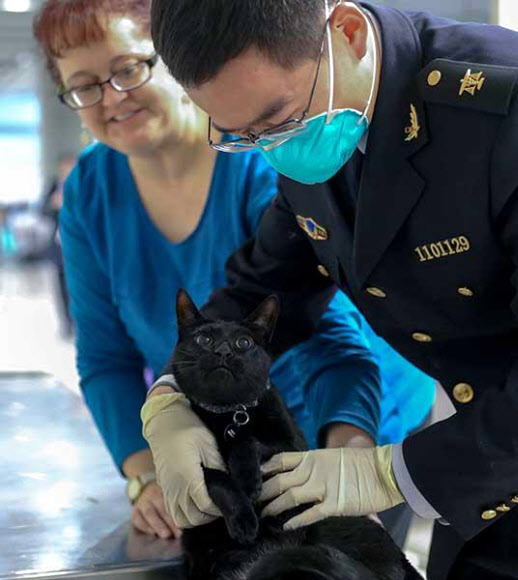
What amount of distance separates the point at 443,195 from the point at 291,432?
1.16 ft

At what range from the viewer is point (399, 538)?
1.54 meters

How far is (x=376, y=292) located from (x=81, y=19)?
678 millimetres

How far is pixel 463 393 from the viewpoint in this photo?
1.13 m

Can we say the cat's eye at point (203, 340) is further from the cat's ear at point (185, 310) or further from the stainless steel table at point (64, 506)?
the stainless steel table at point (64, 506)

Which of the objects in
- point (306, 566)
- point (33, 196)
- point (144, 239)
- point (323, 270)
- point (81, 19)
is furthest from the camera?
point (33, 196)

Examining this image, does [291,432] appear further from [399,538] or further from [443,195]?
[399,538]

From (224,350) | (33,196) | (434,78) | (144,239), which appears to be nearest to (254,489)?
(224,350)

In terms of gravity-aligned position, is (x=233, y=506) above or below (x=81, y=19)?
below

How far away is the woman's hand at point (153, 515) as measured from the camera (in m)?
1.30

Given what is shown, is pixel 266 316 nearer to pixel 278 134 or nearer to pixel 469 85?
pixel 278 134

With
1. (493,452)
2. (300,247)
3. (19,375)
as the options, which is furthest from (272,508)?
(19,375)

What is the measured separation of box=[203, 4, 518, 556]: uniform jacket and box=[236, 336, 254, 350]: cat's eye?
156mm

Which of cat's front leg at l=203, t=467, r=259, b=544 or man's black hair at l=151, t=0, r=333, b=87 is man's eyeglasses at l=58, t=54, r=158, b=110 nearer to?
man's black hair at l=151, t=0, r=333, b=87

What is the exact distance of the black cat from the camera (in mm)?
1026
